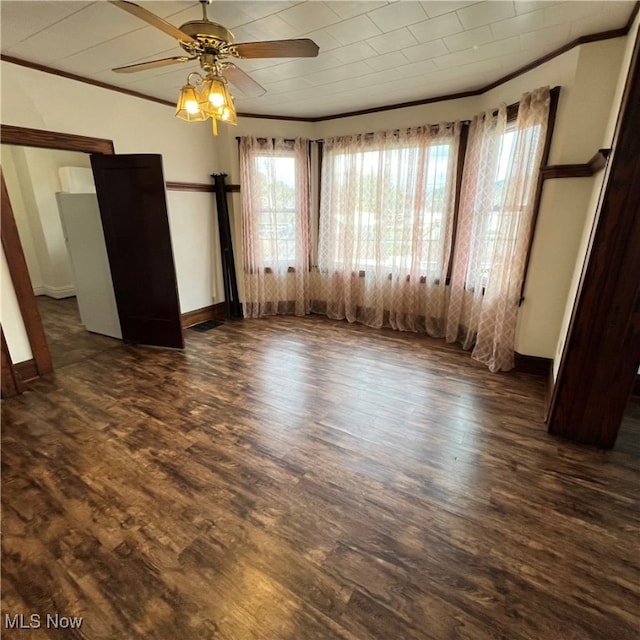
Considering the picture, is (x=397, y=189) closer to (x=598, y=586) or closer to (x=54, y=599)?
(x=598, y=586)

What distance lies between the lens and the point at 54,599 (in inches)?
51.3

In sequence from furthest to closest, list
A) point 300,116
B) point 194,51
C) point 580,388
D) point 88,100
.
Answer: point 300,116 → point 88,100 → point 580,388 → point 194,51

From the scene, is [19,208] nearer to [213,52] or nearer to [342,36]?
[213,52]

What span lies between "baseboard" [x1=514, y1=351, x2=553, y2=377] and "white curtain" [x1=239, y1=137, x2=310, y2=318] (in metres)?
2.79

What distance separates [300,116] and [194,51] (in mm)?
2747

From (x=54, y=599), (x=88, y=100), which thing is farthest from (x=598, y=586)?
(x=88, y=100)

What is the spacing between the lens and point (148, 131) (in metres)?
3.60

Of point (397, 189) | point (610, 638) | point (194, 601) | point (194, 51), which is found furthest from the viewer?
point (397, 189)

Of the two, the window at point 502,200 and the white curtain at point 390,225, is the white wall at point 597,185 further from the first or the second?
the white curtain at point 390,225

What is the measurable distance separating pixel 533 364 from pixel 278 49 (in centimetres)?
319

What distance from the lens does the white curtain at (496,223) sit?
279cm

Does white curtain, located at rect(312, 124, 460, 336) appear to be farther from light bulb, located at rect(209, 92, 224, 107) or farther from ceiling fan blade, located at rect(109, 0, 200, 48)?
ceiling fan blade, located at rect(109, 0, 200, 48)

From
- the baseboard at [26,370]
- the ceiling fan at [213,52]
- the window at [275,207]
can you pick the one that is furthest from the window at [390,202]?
the baseboard at [26,370]

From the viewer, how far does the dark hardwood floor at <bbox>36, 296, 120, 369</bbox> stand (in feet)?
11.5
